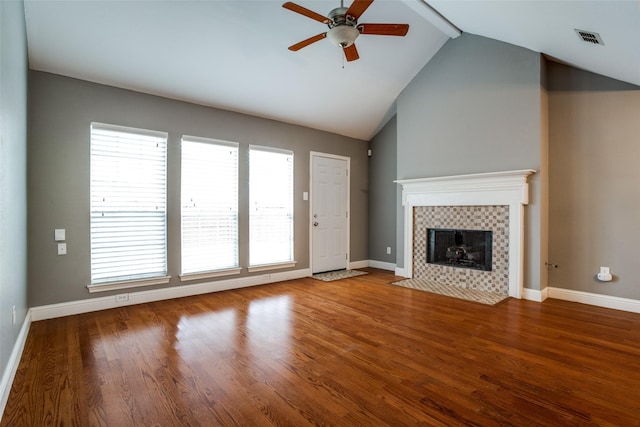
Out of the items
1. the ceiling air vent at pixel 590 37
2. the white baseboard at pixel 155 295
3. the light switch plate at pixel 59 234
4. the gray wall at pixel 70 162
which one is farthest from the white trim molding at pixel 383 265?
the light switch plate at pixel 59 234

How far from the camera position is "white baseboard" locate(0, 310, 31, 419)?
1.81 m

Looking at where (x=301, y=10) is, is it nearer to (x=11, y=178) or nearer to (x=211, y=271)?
(x=11, y=178)

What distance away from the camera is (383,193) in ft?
20.5

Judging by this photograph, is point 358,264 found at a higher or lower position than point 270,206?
lower

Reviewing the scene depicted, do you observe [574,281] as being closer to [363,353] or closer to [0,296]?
[363,353]

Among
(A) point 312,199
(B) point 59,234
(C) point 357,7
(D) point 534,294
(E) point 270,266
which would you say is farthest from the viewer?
(A) point 312,199

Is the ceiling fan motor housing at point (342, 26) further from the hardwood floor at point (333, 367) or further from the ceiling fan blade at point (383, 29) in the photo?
the hardwood floor at point (333, 367)

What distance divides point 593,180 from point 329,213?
3.76m

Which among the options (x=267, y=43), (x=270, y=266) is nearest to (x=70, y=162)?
(x=267, y=43)

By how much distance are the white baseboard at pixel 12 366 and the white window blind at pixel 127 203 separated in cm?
95

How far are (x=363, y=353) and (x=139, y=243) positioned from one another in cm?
302

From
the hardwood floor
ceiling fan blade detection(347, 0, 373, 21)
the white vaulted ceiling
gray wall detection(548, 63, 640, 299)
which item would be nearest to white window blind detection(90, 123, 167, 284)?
the hardwood floor

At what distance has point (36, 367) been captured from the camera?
7.56ft

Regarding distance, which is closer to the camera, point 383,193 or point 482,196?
point 482,196
